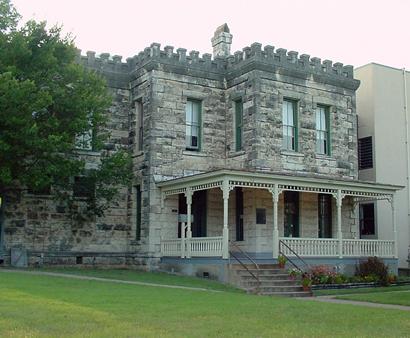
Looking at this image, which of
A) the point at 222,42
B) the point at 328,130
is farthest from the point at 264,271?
the point at 222,42

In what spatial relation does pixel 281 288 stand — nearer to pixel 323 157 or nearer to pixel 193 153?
pixel 193 153

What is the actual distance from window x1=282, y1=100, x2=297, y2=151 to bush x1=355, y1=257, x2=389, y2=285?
5644 mm

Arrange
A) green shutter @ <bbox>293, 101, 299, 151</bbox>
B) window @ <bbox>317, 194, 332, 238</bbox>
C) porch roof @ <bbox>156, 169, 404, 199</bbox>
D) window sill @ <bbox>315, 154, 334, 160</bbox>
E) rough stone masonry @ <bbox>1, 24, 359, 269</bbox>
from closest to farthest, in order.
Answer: porch roof @ <bbox>156, 169, 404, 199</bbox>
rough stone masonry @ <bbox>1, 24, 359, 269</bbox>
green shutter @ <bbox>293, 101, 299, 151</bbox>
window @ <bbox>317, 194, 332, 238</bbox>
window sill @ <bbox>315, 154, 334, 160</bbox>

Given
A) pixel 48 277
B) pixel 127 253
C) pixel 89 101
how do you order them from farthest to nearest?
pixel 127 253
pixel 89 101
pixel 48 277

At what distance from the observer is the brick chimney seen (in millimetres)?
29812

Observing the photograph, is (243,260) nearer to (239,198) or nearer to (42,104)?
(239,198)

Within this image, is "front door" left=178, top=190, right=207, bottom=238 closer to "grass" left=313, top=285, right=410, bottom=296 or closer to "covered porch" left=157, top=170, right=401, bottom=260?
"covered porch" left=157, top=170, right=401, bottom=260

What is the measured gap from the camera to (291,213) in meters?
26.6

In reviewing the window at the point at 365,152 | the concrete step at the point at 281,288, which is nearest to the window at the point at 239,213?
the concrete step at the point at 281,288

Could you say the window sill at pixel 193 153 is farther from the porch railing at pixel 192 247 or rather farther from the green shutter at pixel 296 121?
the green shutter at pixel 296 121

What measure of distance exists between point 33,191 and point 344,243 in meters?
12.1

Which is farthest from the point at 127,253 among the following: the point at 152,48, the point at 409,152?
the point at 409,152

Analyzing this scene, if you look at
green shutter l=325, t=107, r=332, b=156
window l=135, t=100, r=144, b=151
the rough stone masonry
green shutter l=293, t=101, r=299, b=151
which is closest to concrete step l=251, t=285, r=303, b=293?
the rough stone masonry

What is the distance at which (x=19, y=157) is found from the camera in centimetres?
2272
